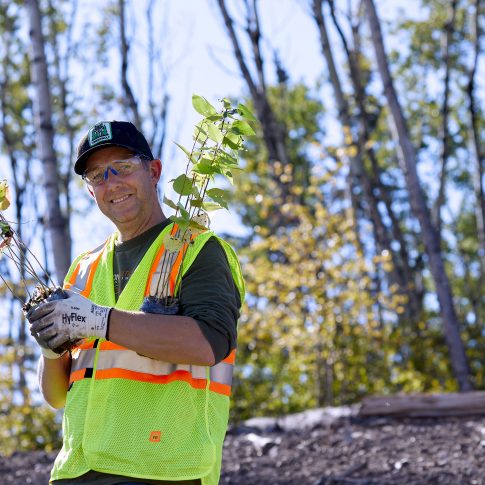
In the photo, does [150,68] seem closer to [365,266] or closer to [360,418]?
[365,266]

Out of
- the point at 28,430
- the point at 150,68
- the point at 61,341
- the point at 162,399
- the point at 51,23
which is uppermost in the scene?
the point at 51,23

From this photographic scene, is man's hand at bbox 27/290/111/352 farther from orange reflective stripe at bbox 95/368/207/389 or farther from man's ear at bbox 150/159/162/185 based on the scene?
man's ear at bbox 150/159/162/185

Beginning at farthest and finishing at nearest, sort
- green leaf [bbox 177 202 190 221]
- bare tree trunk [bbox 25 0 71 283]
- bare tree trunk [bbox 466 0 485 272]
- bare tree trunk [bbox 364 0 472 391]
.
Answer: bare tree trunk [bbox 466 0 485 272] < bare tree trunk [bbox 364 0 472 391] < bare tree trunk [bbox 25 0 71 283] < green leaf [bbox 177 202 190 221]

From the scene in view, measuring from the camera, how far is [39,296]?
10.4 ft

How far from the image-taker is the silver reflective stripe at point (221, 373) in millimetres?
3160

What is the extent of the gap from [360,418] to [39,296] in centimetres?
533

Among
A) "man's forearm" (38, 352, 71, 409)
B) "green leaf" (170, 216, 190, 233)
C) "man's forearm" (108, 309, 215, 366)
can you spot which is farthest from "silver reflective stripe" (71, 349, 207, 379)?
"green leaf" (170, 216, 190, 233)

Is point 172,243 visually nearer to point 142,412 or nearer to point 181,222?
point 181,222

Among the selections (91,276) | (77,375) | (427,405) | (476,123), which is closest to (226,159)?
(91,276)

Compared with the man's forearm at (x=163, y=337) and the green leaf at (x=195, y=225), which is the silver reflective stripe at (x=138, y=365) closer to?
the man's forearm at (x=163, y=337)

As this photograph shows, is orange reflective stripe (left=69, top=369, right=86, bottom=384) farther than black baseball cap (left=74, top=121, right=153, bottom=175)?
No

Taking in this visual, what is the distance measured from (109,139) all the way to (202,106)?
0.32 meters

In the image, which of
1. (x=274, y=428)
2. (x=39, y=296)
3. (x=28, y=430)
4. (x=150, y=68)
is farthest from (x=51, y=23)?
(x=39, y=296)

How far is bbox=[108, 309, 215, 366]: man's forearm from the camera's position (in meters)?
2.93
